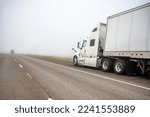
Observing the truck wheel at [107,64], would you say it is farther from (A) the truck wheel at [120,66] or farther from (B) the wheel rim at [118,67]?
(B) the wheel rim at [118,67]

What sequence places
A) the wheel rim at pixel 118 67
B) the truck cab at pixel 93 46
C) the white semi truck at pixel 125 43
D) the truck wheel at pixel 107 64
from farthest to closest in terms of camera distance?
the truck cab at pixel 93 46 < the truck wheel at pixel 107 64 < the wheel rim at pixel 118 67 < the white semi truck at pixel 125 43

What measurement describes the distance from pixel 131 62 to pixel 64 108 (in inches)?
385

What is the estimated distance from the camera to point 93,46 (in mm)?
18469

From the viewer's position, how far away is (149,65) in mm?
12773

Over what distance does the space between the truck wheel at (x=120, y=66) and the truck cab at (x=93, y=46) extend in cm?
304

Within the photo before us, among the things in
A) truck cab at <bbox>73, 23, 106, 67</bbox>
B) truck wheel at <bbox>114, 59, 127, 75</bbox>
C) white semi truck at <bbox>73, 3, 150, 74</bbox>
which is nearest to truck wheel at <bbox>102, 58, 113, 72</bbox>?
white semi truck at <bbox>73, 3, 150, 74</bbox>

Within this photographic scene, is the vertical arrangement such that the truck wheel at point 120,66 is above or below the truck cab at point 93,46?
below

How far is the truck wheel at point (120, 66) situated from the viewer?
1394cm

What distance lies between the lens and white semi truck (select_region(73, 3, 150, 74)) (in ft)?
40.6

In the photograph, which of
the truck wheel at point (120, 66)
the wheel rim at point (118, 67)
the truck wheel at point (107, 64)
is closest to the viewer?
the truck wheel at point (120, 66)

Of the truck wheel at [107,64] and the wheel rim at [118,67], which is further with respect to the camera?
the truck wheel at [107,64]

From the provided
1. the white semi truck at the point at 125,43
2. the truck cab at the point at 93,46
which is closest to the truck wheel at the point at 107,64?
the white semi truck at the point at 125,43

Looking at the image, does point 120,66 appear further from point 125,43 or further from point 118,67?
point 125,43

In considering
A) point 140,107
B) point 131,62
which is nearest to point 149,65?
point 131,62
